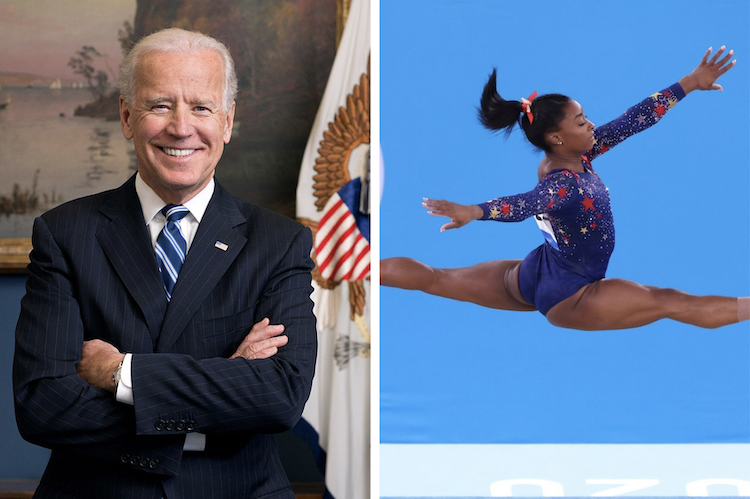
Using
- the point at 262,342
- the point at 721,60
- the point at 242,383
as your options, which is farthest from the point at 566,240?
the point at 242,383

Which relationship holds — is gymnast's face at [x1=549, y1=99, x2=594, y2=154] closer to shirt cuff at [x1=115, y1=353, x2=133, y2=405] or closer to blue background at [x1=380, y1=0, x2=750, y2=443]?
blue background at [x1=380, y1=0, x2=750, y2=443]

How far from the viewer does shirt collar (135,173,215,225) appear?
2.12m

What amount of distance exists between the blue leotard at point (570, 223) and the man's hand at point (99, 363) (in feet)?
10.1

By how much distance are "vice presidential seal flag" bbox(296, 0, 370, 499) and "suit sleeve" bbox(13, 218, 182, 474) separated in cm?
207

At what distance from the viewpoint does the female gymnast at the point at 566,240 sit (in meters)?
4.57

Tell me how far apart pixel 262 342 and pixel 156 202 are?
479 millimetres

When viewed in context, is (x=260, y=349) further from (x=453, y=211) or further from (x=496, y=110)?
(x=496, y=110)

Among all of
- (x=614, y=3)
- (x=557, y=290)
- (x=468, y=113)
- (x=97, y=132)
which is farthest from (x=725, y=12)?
(x=97, y=132)

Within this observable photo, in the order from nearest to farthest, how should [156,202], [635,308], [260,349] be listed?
[260,349] → [156,202] → [635,308]

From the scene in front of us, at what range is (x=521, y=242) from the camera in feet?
15.2

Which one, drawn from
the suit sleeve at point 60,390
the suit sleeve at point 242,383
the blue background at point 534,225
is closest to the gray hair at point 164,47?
the suit sleeve at point 60,390

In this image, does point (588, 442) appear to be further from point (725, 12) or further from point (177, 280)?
point (177, 280)

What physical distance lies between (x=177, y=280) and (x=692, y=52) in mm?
3761

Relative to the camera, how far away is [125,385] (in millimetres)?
1876
